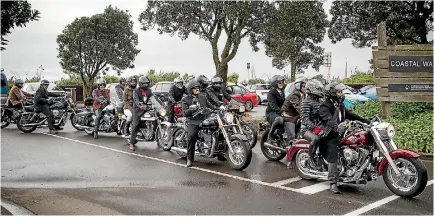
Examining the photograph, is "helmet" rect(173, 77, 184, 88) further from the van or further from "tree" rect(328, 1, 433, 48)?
"tree" rect(328, 1, 433, 48)

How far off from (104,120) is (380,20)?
11035 mm

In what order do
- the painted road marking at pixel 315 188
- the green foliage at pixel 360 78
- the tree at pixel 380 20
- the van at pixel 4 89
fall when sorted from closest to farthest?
the painted road marking at pixel 315 188 → the tree at pixel 380 20 → the van at pixel 4 89 → the green foliage at pixel 360 78

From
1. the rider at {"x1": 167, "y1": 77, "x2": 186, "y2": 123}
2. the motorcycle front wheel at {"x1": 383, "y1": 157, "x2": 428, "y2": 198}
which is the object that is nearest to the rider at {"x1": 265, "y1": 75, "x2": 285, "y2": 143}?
the motorcycle front wheel at {"x1": 383, "y1": 157, "x2": 428, "y2": 198}

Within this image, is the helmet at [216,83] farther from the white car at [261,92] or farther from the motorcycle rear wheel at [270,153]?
the white car at [261,92]

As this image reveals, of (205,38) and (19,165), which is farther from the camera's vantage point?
(205,38)

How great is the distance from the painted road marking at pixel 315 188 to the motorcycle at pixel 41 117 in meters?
10.0

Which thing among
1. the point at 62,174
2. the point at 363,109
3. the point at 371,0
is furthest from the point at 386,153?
the point at 371,0

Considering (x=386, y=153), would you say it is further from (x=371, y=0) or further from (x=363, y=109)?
(x=371, y=0)

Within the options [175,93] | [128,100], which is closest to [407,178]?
[175,93]

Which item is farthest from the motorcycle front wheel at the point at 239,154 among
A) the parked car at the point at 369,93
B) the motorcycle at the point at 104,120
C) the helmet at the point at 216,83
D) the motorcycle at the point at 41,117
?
the parked car at the point at 369,93

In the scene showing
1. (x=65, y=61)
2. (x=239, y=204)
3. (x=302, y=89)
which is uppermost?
(x=65, y=61)

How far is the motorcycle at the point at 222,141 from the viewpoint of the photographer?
27.6 feet

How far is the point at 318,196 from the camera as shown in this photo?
22.2 ft

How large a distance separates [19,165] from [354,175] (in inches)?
253
